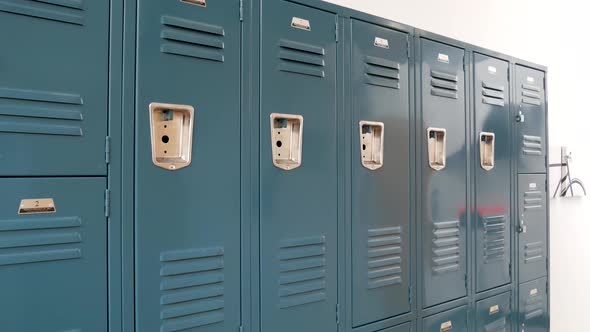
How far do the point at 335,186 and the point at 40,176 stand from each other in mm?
1194

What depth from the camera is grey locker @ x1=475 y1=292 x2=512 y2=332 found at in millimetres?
2783

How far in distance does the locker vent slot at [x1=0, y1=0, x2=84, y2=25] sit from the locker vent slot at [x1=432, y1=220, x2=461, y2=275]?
2015 mm

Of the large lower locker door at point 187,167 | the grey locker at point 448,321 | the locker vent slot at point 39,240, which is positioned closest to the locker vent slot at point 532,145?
the grey locker at point 448,321

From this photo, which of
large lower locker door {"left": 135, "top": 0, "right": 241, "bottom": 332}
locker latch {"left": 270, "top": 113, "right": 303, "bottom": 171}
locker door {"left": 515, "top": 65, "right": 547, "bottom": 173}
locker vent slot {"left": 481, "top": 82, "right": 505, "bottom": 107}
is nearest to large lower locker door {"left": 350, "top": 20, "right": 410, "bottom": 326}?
locker latch {"left": 270, "top": 113, "right": 303, "bottom": 171}

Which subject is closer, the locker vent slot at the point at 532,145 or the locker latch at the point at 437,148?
the locker latch at the point at 437,148

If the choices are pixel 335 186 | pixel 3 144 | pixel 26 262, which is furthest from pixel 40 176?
pixel 335 186

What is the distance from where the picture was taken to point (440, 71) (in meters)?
2.57

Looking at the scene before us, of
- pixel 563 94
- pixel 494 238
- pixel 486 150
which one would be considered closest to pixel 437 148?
pixel 486 150

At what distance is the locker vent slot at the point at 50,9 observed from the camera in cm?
132

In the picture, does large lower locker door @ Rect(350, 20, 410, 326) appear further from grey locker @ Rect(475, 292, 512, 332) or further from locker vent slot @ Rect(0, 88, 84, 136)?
locker vent slot @ Rect(0, 88, 84, 136)

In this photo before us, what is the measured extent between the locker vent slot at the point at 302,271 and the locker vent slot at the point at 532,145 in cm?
197

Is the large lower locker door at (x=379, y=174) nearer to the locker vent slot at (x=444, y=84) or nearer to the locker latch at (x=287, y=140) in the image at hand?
the locker vent slot at (x=444, y=84)

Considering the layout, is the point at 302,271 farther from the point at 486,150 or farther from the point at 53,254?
the point at 486,150

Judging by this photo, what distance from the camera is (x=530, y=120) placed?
10.6 ft
